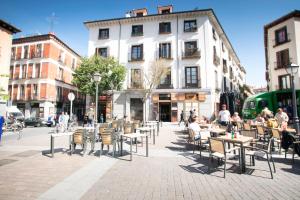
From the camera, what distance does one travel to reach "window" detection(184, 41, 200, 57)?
22562 millimetres

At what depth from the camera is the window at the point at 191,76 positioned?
22.3 m

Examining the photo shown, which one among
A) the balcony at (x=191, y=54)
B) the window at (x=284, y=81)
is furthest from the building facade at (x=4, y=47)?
the window at (x=284, y=81)

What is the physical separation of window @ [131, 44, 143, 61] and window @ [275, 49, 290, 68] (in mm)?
18133

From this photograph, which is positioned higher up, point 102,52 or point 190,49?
point 102,52

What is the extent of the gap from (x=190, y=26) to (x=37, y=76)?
22676 millimetres

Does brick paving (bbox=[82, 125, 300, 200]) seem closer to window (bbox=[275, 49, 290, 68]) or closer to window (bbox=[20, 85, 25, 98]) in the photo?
window (bbox=[275, 49, 290, 68])

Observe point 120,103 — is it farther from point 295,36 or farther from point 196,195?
point 295,36

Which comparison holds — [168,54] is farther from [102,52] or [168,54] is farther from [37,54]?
[37,54]

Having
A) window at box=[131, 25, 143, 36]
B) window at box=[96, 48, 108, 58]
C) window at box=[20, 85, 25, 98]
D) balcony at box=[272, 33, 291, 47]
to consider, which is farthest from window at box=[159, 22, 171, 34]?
window at box=[20, 85, 25, 98]

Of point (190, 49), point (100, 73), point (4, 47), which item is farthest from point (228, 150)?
point (4, 47)

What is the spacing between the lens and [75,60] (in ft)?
116

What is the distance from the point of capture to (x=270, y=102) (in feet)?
55.4

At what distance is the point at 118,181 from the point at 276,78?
27.5m

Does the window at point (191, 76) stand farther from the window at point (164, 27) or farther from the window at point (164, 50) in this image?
the window at point (164, 27)
